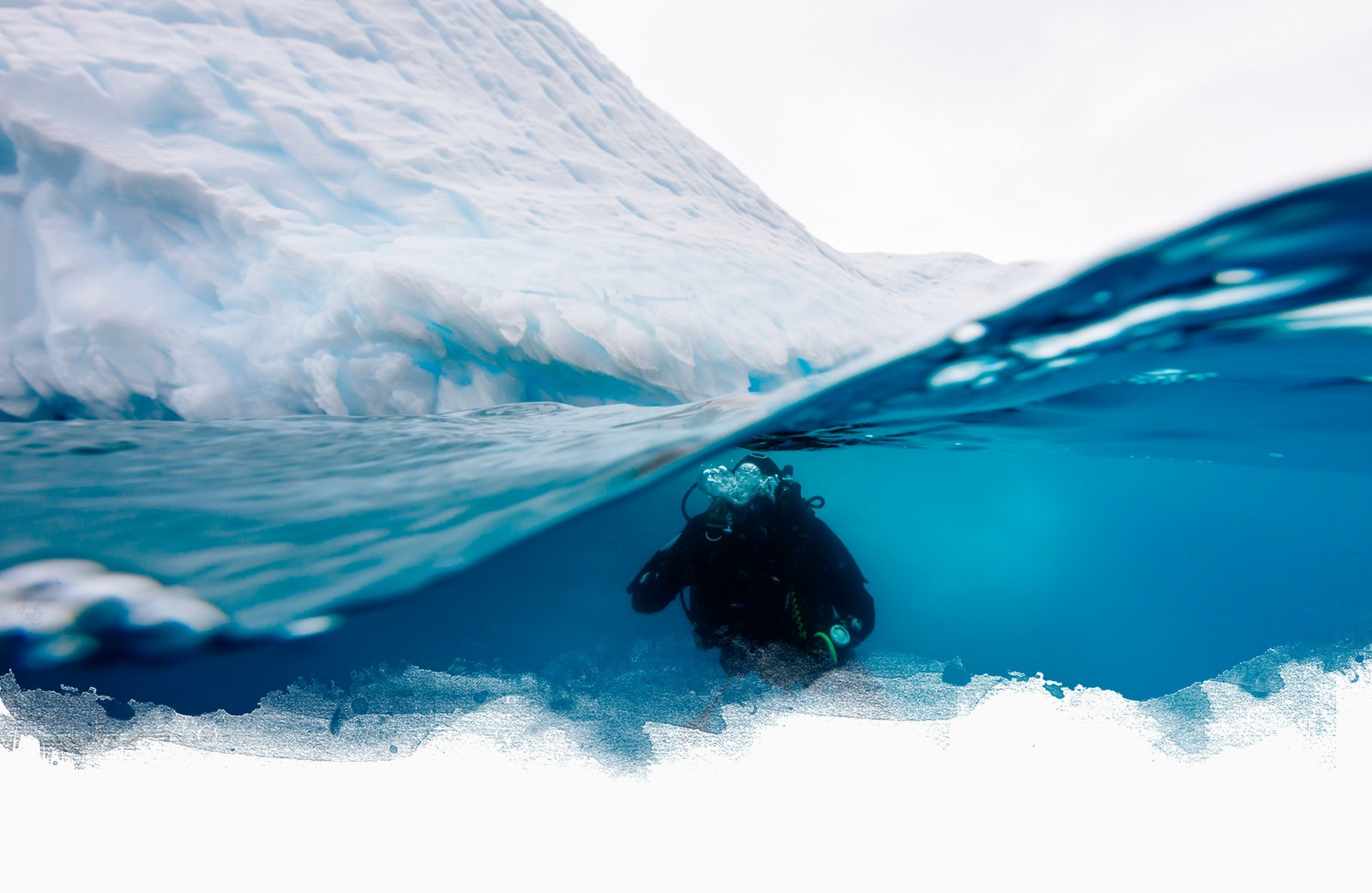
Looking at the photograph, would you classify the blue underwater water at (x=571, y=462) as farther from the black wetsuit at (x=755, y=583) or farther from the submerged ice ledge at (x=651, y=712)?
the black wetsuit at (x=755, y=583)

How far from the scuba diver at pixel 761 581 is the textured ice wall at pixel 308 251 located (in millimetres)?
1331

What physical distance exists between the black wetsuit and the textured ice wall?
1494mm

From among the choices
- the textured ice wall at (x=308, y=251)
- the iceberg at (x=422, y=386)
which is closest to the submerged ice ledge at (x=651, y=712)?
the iceberg at (x=422, y=386)

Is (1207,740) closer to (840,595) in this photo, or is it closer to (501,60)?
(840,595)

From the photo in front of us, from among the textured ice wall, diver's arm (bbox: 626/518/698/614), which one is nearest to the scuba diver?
diver's arm (bbox: 626/518/698/614)

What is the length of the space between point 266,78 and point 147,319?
2.85 metres

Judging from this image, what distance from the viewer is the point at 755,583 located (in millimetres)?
5020

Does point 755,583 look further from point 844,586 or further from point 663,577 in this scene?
point 844,586

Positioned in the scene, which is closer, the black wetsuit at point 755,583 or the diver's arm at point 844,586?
the black wetsuit at point 755,583

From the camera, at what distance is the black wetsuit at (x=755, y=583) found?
4.80 m

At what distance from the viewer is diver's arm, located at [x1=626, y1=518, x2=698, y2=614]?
4.89 metres

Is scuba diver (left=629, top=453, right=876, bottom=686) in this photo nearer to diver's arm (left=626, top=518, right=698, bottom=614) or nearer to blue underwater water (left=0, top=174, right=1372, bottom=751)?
diver's arm (left=626, top=518, right=698, bottom=614)

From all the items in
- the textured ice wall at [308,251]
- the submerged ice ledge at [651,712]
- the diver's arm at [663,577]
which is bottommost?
the submerged ice ledge at [651,712]

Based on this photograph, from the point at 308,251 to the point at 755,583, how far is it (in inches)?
183
